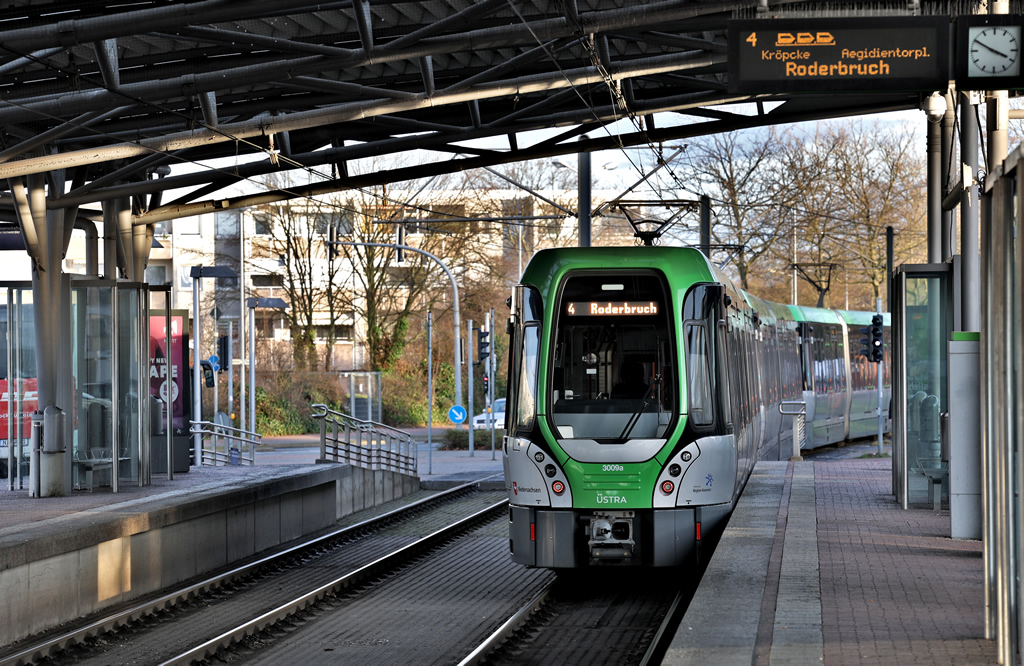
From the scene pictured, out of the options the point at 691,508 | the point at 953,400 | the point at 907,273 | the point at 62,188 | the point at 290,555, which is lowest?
the point at 290,555

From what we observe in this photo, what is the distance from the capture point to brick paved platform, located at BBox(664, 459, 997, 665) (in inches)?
312

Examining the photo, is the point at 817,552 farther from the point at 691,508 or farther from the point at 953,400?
the point at 953,400

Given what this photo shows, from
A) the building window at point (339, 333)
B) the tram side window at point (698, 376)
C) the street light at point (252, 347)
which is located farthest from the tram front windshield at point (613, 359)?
the building window at point (339, 333)

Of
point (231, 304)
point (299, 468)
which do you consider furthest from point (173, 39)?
point (231, 304)

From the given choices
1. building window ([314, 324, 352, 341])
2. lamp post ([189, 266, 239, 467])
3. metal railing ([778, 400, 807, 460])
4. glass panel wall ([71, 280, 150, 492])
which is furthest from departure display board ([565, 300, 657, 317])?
building window ([314, 324, 352, 341])

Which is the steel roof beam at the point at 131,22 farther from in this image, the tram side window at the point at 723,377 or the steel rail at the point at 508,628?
the steel rail at the point at 508,628

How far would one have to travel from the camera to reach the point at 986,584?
7.93 meters

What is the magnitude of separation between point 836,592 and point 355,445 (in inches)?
Answer: 621

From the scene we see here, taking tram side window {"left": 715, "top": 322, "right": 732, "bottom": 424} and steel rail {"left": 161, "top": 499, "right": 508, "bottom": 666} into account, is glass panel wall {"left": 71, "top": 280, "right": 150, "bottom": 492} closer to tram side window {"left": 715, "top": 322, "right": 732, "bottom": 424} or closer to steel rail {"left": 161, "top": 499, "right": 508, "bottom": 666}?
steel rail {"left": 161, "top": 499, "right": 508, "bottom": 666}

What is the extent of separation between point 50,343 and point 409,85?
21.5 ft

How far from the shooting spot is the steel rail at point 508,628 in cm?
1021

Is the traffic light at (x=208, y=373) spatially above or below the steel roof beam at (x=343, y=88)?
below

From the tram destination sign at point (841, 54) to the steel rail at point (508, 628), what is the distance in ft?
15.5

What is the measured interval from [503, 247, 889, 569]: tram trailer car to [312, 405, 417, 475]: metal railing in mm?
10306
